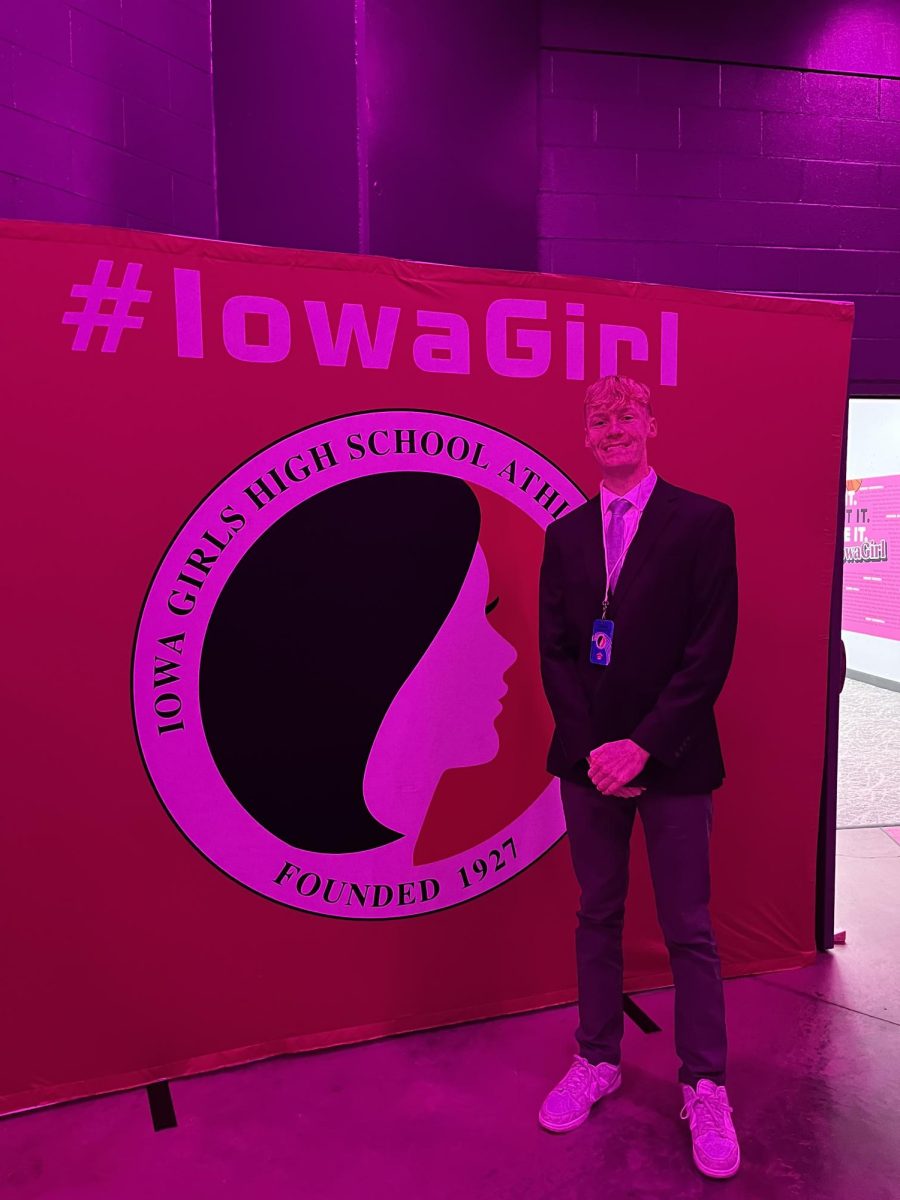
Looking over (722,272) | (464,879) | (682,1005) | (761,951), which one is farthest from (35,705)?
(722,272)

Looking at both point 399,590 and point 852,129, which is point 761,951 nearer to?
point 399,590

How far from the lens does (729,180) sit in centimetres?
327

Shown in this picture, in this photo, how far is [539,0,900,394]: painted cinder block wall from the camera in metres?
3.19

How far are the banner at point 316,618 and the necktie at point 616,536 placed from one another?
0.39m

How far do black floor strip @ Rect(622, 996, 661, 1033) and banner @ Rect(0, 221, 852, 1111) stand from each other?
78 mm

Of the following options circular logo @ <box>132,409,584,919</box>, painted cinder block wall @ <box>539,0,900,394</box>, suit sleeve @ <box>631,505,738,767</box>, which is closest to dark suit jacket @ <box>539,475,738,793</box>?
suit sleeve @ <box>631,505,738,767</box>

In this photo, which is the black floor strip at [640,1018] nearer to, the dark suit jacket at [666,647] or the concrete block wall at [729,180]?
the dark suit jacket at [666,647]

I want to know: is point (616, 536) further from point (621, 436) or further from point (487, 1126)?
point (487, 1126)

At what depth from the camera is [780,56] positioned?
328 cm

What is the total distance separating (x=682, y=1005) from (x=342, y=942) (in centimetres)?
88

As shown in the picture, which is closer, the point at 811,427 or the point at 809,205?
the point at 811,427

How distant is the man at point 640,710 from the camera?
1.92m

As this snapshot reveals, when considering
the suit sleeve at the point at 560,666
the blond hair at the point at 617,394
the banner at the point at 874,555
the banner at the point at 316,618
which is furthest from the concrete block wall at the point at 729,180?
the banner at the point at 874,555

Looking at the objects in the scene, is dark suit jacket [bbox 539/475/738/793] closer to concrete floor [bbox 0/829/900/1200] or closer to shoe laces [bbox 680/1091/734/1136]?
shoe laces [bbox 680/1091/734/1136]
